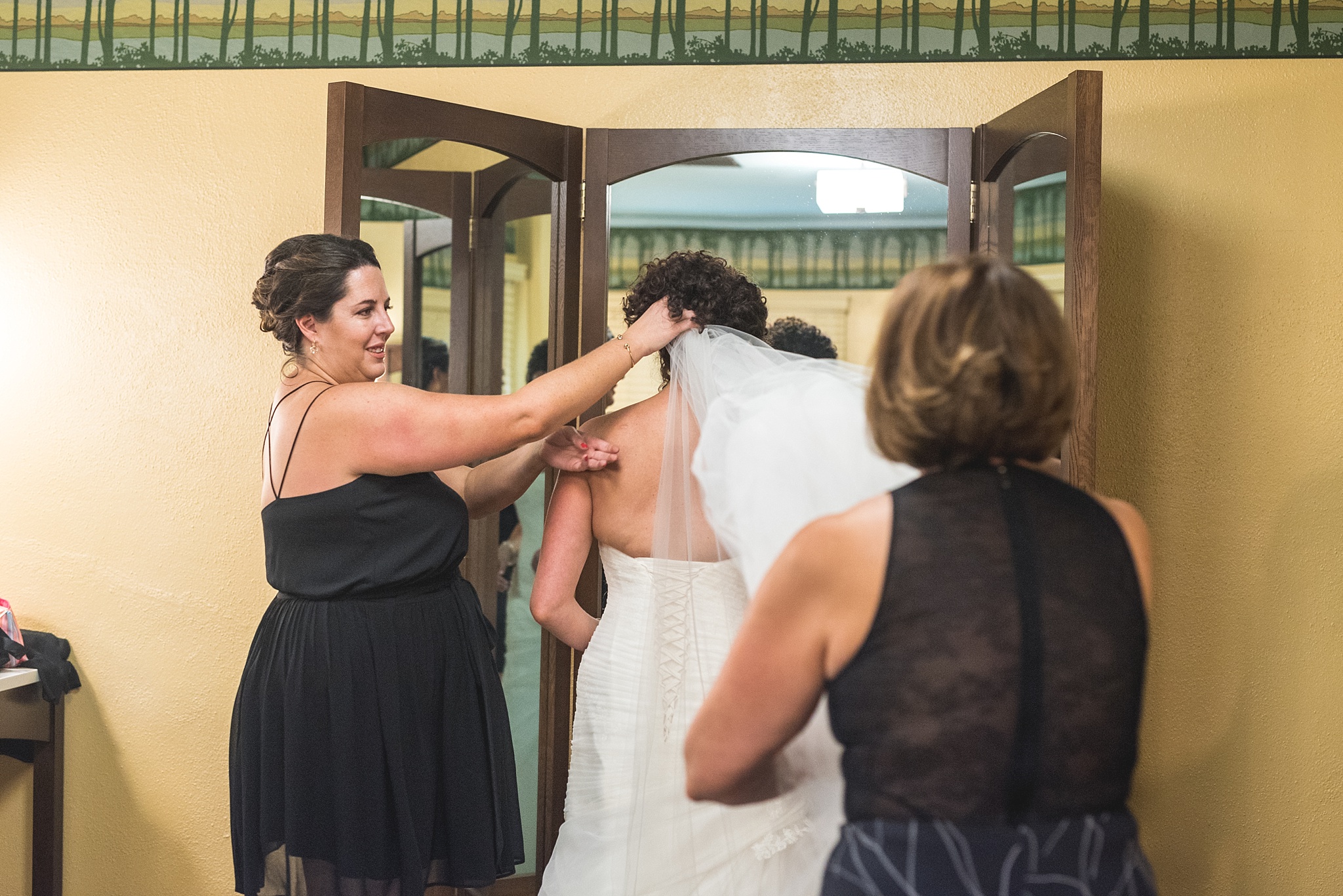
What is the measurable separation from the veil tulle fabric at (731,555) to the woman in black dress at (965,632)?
228mm

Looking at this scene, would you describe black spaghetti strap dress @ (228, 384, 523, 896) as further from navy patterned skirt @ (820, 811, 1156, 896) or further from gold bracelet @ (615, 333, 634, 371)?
navy patterned skirt @ (820, 811, 1156, 896)

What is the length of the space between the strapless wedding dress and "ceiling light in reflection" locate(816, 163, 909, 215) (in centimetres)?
102

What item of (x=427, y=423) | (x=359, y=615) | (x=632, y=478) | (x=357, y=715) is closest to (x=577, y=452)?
(x=632, y=478)

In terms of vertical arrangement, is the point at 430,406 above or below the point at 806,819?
above

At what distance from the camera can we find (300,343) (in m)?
1.93

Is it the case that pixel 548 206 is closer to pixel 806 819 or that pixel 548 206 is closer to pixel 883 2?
pixel 883 2

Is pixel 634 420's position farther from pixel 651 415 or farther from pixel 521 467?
pixel 521 467

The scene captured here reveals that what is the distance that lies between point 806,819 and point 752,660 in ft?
2.09

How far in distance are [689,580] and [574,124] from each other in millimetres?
1447

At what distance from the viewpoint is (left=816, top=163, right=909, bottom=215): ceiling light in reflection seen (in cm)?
253

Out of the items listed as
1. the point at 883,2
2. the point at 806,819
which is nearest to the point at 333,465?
the point at 806,819

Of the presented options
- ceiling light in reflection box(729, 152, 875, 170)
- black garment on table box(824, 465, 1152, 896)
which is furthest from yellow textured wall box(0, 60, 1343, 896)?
black garment on table box(824, 465, 1152, 896)

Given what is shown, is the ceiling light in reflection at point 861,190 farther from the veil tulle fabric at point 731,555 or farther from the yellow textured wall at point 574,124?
the veil tulle fabric at point 731,555

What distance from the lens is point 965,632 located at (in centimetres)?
99
